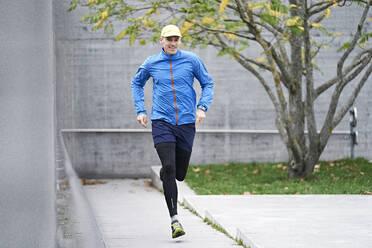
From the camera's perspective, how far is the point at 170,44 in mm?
5359

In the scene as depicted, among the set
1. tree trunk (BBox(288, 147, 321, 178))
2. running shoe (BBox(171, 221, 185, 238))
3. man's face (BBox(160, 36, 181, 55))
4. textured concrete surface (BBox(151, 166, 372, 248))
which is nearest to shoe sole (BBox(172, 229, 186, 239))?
running shoe (BBox(171, 221, 185, 238))

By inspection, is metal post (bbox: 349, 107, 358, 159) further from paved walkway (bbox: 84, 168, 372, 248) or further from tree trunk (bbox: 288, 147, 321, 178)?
paved walkway (bbox: 84, 168, 372, 248)

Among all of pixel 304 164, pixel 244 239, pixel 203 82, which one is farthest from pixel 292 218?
pixel 304 164

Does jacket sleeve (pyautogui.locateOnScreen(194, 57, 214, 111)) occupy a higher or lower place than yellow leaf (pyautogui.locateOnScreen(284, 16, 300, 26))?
lower

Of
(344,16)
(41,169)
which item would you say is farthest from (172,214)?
(344,16)

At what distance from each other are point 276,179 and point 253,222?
4.90 m

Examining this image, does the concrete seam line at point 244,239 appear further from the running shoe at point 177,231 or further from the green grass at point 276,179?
the green grass at point 276,179

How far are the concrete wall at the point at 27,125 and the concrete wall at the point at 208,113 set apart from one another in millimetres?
10593

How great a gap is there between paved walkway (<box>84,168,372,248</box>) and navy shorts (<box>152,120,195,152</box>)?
2.53 ft

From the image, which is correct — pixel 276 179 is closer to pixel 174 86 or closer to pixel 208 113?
pixel 208 113

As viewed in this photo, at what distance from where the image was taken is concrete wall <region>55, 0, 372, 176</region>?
12570 millimetres

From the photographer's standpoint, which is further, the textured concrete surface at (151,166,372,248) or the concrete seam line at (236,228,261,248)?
the textured concrete surface at (151,166,372,248)

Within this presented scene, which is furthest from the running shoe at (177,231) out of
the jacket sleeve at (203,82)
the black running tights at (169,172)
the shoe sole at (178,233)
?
the jacket sleeve at (203,82)

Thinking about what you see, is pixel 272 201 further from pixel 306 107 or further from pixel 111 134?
pixel 111 134
